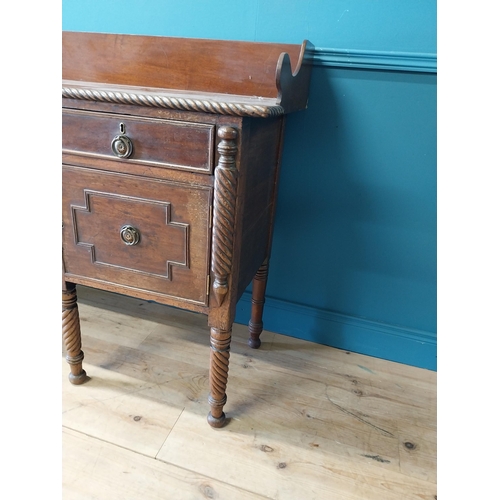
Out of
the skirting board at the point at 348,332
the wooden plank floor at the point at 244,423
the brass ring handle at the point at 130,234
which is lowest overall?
the wooden plank floor at the point at 244,423

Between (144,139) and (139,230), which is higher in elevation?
(144,139)

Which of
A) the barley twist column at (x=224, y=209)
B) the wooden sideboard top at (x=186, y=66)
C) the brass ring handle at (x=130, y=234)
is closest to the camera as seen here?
the barley twist column at (x=224, y=209)

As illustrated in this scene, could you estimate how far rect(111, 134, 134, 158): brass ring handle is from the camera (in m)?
0.89

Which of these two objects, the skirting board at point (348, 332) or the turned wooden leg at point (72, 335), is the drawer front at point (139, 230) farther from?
the skirting board at point (348, 332)

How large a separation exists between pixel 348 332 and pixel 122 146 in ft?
3.18

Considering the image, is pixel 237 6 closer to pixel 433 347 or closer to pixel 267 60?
pixel 267 60

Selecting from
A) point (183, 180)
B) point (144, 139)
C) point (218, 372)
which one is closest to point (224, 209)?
point (183, 180)

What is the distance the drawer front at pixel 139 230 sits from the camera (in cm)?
91

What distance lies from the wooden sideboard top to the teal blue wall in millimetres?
79

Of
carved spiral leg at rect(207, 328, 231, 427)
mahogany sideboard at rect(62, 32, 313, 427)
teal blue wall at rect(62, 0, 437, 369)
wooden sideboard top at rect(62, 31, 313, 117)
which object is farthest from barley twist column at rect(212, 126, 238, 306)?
teal blue wall at rect(62, 0, 437, 369)

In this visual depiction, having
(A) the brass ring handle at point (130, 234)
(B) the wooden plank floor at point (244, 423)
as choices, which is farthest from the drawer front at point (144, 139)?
(B) the wooden plank floor at point (244, 423)

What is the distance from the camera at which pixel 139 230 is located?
0.96m

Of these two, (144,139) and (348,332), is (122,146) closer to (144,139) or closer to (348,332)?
(144,139)

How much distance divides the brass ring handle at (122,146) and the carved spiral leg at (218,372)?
0.46m
